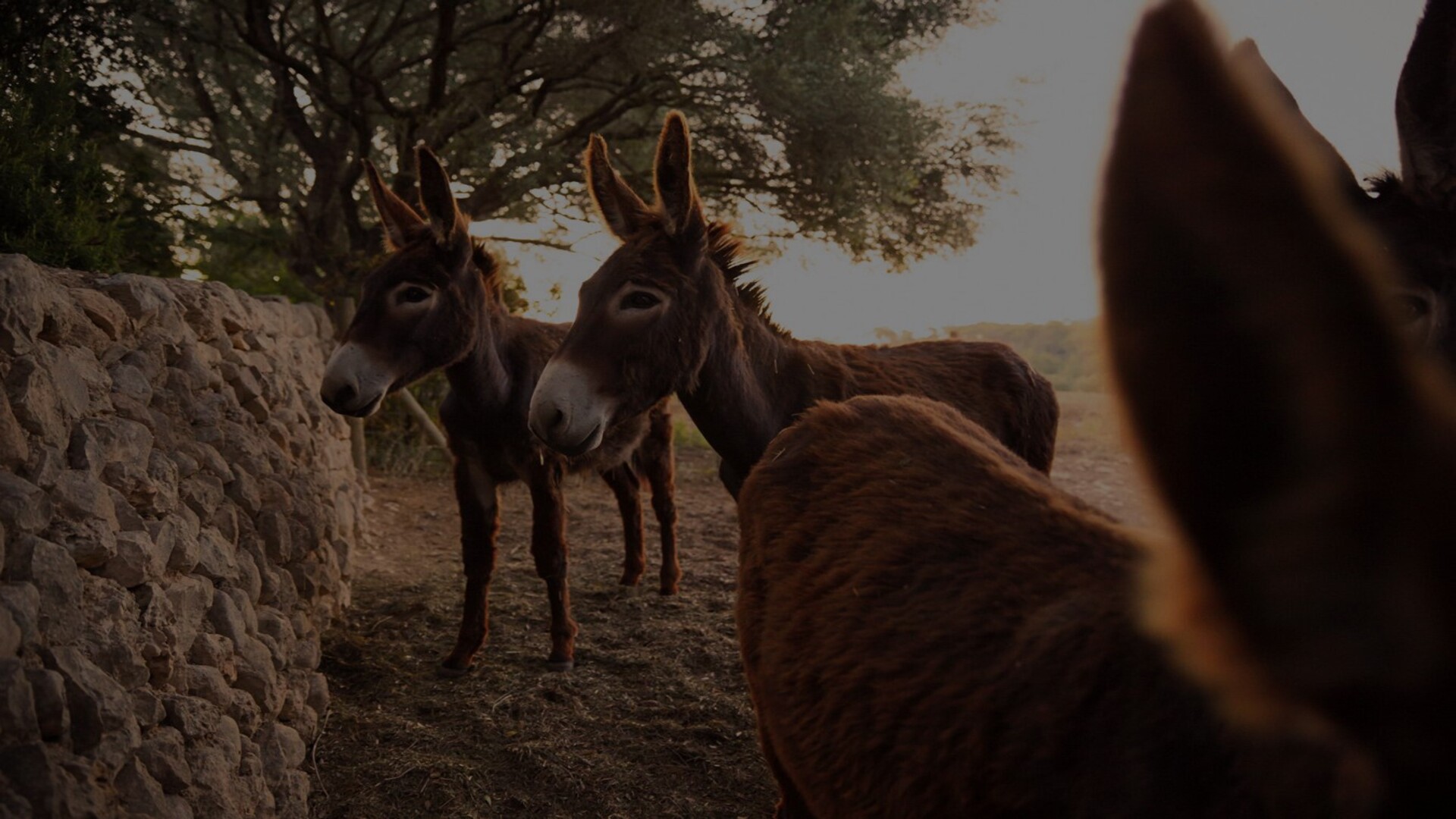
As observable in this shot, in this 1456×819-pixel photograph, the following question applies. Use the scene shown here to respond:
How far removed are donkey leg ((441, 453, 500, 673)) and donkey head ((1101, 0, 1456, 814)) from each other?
14.1 ft

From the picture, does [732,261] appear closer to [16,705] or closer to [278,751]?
[278,751]

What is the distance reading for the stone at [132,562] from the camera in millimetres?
2371

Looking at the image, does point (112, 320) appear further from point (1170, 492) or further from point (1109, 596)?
point (1170, 492)

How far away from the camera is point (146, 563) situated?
96.7 inches

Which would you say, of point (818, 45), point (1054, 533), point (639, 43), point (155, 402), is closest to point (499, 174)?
point (639, 43)

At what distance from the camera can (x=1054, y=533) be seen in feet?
5.24

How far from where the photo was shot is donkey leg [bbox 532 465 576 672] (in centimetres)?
450

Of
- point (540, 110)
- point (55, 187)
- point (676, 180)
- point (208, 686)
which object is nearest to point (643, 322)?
point (676, 180)

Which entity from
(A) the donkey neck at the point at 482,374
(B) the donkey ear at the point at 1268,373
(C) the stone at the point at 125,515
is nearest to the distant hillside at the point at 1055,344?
(B) the donkey ear at the point at 1268,373

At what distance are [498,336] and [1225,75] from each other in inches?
181

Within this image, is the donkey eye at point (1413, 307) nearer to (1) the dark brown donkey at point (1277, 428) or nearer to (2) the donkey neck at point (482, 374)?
(1) the dark brown donkey at point (1277, 428)

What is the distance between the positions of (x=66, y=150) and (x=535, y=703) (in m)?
3.49

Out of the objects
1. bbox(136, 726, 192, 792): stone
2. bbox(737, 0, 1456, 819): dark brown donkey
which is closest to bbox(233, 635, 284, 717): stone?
bbox(136, 726, 192, 792): stone

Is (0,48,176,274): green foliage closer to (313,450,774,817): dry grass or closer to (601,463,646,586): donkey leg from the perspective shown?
(313,450,774,817): dry grass
